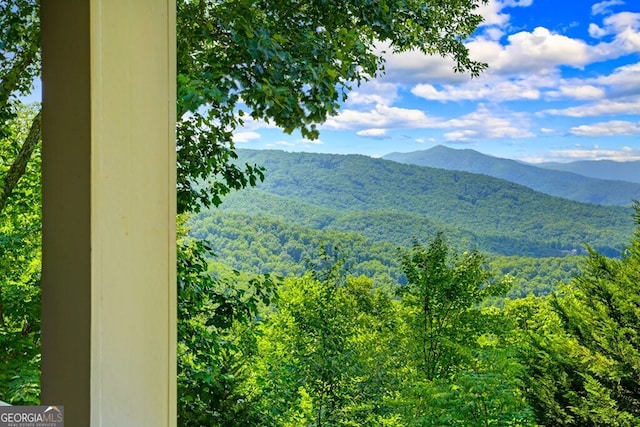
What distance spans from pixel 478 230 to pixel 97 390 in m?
2.53

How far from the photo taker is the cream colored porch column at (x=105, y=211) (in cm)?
36

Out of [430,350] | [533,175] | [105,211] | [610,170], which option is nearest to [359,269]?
[430,350]

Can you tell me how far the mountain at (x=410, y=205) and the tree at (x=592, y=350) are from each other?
0.54 feet

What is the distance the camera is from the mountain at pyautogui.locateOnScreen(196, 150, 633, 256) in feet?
8.16

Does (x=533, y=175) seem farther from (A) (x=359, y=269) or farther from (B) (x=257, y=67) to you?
(B) (x=257, y=67)

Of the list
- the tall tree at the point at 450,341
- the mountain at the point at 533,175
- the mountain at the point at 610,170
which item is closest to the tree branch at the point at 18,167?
the mountain at the point at 533,175

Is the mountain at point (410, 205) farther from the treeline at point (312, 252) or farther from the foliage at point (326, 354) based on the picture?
the foliage at point (326, 354)

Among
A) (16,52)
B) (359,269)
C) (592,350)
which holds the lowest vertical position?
(592,350)

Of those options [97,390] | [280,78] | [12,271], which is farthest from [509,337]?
[97,390]

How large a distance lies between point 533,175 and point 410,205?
1.89ft

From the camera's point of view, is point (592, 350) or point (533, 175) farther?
point (533, 175)

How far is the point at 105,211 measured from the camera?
360 mm

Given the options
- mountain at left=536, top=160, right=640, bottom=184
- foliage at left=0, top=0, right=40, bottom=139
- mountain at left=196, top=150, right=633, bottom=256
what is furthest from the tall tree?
foliage at left=0, top=0, right=40, bottom=139

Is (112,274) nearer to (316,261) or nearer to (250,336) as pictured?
→ (250,336)
